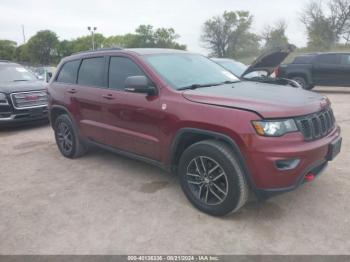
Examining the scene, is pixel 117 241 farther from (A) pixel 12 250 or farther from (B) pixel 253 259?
(B) pixel 253 259

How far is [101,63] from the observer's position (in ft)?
15.2

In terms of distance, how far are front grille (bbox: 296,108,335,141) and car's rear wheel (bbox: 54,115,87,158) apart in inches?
139

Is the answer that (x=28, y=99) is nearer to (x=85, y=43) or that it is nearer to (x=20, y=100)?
(x=20, y=100)

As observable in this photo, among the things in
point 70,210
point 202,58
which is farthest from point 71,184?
point 202,58

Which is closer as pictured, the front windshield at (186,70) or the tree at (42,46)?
the front windshield at (186,70)

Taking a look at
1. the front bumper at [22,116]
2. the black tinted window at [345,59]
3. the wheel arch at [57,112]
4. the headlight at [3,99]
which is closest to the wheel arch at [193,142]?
the wheel arch at [57,112]

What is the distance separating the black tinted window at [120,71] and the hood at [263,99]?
3.07ft

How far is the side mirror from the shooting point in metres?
3.61

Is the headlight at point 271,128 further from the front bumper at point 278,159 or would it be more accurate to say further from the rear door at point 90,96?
the rear door at point 90,96

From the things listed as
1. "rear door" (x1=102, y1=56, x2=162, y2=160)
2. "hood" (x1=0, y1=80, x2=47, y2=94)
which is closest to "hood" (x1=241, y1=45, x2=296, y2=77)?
"rear door" (x1=102, y1=56, x2=162, y2=160)

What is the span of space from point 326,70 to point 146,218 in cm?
1183

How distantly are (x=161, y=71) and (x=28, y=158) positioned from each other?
3.25m

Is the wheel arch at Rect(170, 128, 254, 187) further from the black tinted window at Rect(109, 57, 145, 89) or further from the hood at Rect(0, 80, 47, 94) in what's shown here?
the hood at Rect(0, 80, 47, 94)

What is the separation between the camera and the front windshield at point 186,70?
151 inches
